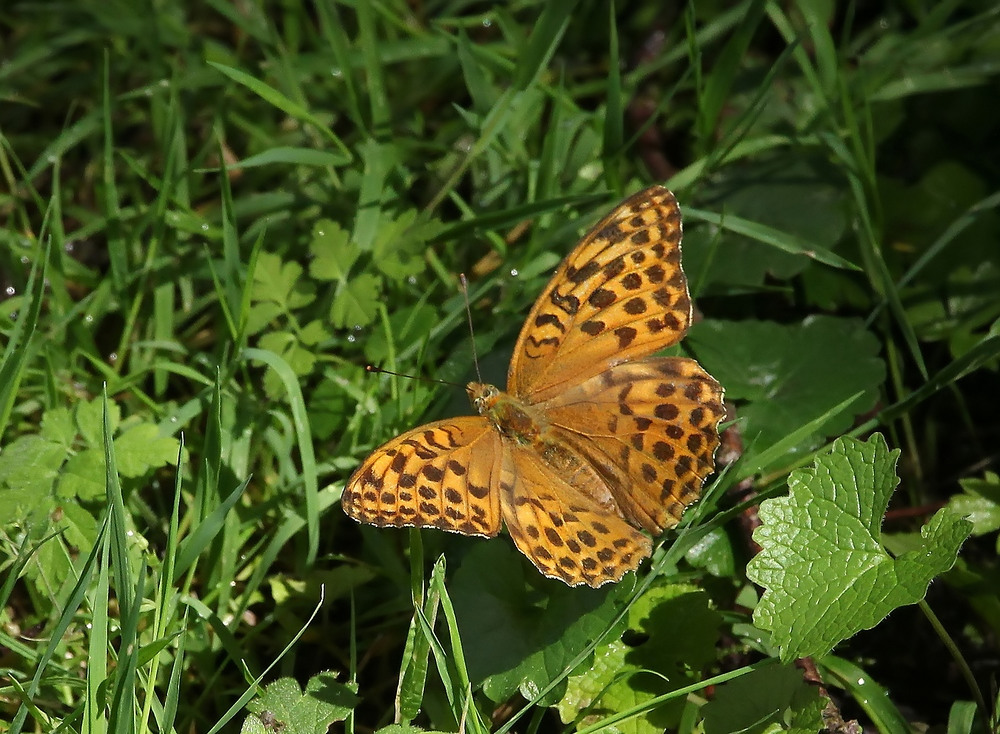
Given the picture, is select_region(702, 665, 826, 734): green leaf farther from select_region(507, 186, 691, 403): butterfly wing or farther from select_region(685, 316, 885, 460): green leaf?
select_region(507, 186, 691, 403): butterfly wing

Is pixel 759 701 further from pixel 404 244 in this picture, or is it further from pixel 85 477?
pixel 85 477

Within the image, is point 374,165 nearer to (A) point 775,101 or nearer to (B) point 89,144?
(B) point 89,144

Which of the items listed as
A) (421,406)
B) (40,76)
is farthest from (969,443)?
(40,76)

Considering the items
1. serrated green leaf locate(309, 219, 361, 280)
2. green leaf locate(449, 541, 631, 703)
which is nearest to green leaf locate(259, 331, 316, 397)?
serrated green leaf locate(309, 219, 361, 280)

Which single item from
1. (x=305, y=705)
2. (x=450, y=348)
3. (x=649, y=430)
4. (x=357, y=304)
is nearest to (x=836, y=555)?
(x=649, y=430)

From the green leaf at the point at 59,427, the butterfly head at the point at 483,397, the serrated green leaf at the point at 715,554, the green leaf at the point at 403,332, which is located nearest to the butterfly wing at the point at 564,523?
the butterfly head at the point at 483,397

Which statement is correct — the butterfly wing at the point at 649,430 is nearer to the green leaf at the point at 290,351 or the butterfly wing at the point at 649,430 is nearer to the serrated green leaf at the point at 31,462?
the green leaf at the point at 290,351
